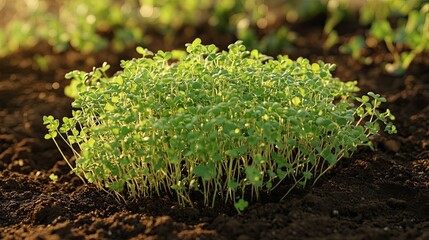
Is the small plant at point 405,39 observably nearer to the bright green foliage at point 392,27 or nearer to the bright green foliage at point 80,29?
the bright green foliage at point 392,27

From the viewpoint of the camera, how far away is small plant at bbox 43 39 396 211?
3031 mm

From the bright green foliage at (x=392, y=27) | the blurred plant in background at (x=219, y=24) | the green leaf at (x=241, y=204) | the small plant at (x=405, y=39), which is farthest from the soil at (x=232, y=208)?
the blurred plant in background at (x=219, y=24)

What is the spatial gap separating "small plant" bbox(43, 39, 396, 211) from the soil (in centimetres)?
10

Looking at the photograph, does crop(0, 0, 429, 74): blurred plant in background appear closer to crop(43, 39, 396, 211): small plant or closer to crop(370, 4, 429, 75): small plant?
crop(370, 4, 429, 75): small plant

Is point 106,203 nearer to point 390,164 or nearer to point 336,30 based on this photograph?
point 390,164

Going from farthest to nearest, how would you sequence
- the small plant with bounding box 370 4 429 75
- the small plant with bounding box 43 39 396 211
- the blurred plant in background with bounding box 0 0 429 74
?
the blurred plant in background with bounding box 0 0 429 74 → the small plant with bounding box 370 4 429 75 → the small plant with bounding box 43 39 396 211

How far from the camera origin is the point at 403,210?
333 centimetres

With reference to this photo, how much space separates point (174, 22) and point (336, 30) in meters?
1.33

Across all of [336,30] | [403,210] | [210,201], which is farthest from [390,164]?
[336,30]

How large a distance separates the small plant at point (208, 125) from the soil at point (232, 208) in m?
0.10

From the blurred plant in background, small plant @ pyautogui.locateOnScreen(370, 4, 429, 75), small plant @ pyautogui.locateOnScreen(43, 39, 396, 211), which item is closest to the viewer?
small plant @ pyautogui.locateOnScreen(43, 39, 396, 211)

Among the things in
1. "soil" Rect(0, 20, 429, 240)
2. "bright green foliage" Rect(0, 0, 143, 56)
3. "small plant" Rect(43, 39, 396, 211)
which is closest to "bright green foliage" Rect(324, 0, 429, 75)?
"soil" Rect(0, 20, 429, 240)

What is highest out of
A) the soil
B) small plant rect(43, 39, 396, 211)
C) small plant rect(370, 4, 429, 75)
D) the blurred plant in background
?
the blurred plant in background

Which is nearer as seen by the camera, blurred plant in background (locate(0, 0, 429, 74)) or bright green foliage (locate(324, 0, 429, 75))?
bright green foliage (locate(324, 0, 429, 75))
